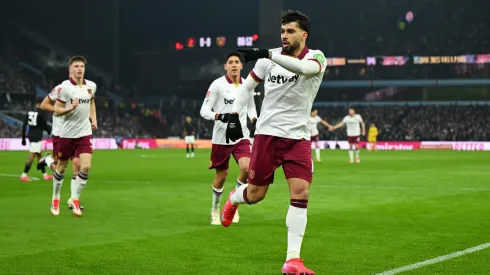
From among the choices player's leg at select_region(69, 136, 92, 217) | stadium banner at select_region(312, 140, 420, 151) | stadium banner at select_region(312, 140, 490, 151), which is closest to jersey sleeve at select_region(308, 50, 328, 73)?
player's leg at select_region(69, 136, 92, 217)

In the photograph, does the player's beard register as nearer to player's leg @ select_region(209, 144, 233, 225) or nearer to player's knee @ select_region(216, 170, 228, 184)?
player's leg @ select_region(209, 144, 233, 225)

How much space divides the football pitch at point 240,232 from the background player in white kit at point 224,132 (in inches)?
25.5

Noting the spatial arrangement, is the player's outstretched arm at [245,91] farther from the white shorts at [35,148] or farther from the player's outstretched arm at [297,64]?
the white shorts at [35,148]

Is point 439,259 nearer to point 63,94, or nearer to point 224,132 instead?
point 224,132

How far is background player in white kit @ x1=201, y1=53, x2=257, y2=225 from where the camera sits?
39.4 ft

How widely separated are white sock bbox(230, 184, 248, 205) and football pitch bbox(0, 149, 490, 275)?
612 mm

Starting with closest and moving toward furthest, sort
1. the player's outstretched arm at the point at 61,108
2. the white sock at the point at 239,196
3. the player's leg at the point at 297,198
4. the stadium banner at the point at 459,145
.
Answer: the player's leg at the point at 297,198 → the white sock at the point at 239,196 → the player's outstretched arm at the point at 61,108 → the stadium banner at the point at 459,145

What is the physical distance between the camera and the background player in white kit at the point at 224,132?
39.4 feet

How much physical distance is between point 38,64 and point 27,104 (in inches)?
247

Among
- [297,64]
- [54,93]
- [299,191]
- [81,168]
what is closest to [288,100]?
[297,64]

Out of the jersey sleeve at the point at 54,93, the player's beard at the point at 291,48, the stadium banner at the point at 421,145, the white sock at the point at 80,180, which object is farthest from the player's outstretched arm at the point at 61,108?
the stadium banner at the point at 421,145

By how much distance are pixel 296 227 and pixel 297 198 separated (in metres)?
0.29

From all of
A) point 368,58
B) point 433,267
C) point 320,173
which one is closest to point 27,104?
point 368,58

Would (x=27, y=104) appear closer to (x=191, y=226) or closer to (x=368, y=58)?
(x=368, y=58)
